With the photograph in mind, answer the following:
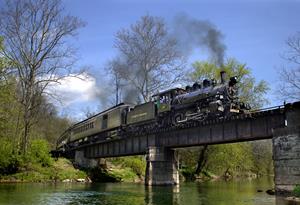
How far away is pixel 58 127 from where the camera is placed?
7925 centimetres

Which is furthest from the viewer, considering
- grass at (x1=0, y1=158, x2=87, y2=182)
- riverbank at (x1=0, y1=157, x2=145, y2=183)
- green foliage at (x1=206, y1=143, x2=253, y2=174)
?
green foliage at (x1=206, y1=143, x2=253, y2=174)

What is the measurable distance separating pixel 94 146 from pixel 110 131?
18.1ft

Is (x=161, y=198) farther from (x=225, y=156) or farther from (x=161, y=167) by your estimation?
(x=225, y=156)

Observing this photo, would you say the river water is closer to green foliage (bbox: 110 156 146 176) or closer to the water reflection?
the water reflection

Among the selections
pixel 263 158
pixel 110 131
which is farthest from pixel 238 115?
pixel 263 158

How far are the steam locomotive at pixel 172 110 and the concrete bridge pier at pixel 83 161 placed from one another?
6.77 ft

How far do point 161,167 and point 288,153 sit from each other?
16.1 m

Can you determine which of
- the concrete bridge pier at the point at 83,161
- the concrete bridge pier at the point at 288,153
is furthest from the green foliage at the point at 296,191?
the concrete bridge pier at the point at 83,161

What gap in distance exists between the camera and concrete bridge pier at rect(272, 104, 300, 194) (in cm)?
2375

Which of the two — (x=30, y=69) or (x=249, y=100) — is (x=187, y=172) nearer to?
(x=249, y=100)

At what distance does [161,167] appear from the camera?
38.1 m

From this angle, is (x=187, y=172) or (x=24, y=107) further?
(x=187, y=172)

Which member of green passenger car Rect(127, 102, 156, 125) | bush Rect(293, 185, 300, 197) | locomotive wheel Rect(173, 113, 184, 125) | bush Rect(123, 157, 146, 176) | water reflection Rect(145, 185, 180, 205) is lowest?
water reflection Rect(145, 185, 180, 205)

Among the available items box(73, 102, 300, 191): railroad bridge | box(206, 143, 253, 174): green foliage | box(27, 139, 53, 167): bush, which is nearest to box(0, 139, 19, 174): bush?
box(27, 139, 53, 167): bush
